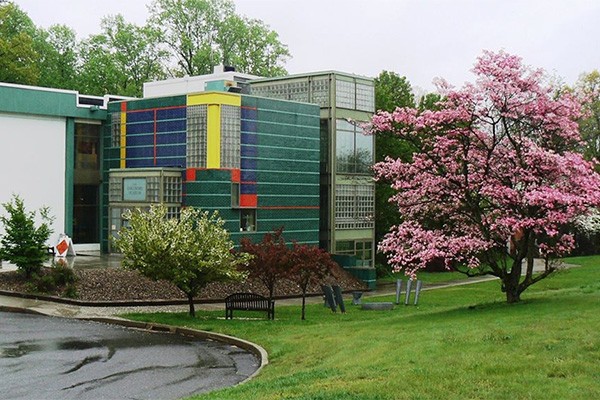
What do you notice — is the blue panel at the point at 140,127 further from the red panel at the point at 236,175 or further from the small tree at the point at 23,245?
the small tree at the point at 23,245

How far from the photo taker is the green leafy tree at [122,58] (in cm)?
7825

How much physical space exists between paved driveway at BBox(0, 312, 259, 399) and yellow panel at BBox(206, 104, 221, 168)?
16679 mm

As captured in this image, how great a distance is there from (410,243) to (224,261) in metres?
6.27

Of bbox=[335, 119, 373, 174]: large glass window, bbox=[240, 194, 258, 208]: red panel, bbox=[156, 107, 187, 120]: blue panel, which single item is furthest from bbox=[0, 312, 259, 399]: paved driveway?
bbox=[335, 119, 373, 174]: large glass window

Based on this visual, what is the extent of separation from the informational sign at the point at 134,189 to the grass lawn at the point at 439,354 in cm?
1604

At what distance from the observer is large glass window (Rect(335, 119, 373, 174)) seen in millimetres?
48875

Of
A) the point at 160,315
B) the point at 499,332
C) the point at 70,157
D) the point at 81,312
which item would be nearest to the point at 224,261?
the point at 160,315

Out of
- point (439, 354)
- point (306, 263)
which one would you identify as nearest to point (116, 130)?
point (306, 263)

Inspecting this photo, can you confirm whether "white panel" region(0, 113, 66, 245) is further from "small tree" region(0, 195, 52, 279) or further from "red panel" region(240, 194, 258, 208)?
"red panel" region(240, 194, 258, 208)

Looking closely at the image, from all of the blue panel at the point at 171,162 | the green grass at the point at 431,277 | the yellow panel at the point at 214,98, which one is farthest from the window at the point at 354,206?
the blue panel at the point at 171,162

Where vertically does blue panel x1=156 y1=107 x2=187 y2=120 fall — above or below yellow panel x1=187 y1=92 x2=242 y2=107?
below

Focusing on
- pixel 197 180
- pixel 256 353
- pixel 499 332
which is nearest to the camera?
pixel 499 332

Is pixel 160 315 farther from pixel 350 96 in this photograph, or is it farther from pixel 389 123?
pixel 350 96

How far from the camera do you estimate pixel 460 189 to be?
89.1 feet
